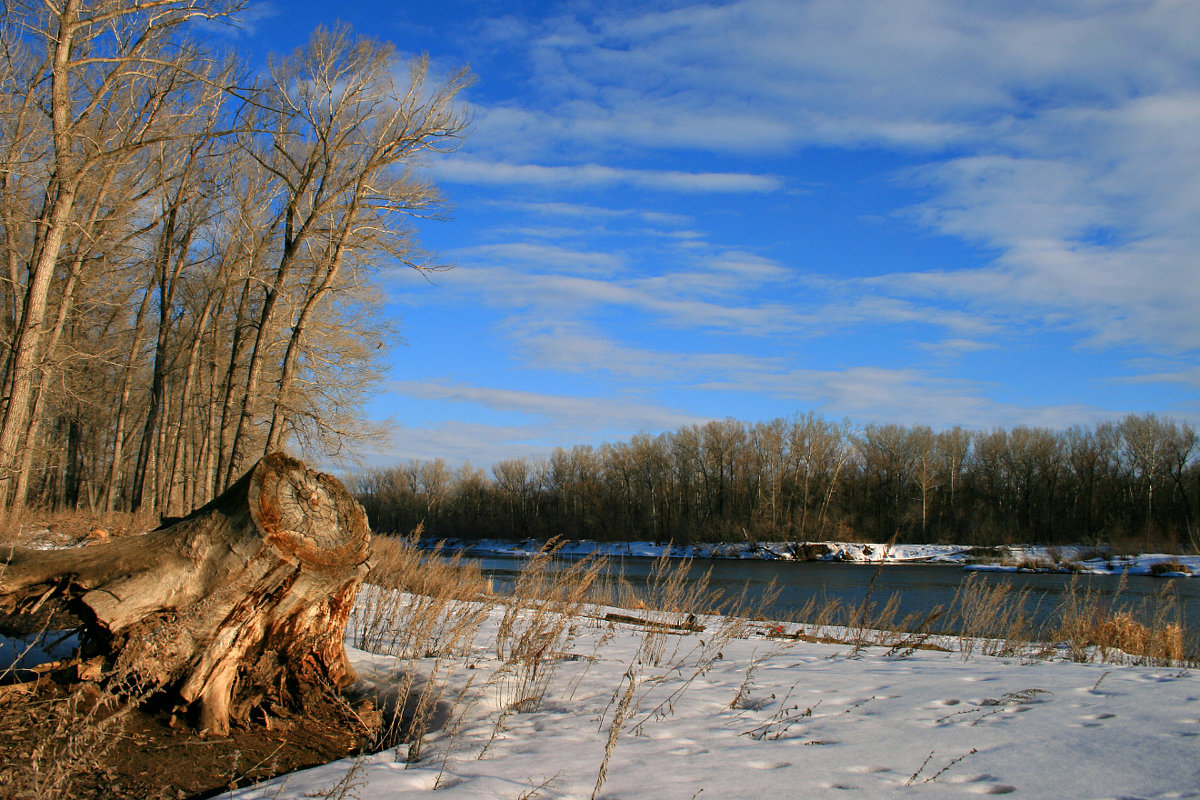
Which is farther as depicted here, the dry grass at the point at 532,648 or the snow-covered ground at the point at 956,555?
the snow-covered ground at the point at 956,555

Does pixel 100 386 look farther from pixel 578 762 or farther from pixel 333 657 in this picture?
pixel 578 762

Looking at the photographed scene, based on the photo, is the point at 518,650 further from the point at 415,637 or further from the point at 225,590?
the point at 225,590

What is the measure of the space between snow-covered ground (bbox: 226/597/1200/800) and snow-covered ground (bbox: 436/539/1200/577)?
33.8m

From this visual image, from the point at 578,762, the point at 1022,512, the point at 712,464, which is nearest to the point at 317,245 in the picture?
the point at 578,762

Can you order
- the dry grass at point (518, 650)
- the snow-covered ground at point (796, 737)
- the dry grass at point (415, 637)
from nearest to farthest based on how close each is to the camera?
the snow-covered ground at point (796, 737)
the dry grass at point (518, 650)
the dry grass at point (415, 637)

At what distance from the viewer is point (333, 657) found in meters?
4.48

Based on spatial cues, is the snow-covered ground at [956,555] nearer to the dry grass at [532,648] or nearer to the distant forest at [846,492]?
the distant forest at [846,492]

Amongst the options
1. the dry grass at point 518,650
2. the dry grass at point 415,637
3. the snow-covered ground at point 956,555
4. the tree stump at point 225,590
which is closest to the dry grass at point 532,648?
the dry grass at point 518,650

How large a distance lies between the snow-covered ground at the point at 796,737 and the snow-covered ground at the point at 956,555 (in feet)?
111

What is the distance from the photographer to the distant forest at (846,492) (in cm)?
5300

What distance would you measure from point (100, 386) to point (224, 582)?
1029 inches

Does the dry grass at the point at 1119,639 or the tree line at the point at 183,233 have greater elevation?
the tree line at the point at 183,233

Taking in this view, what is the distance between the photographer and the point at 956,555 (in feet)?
154

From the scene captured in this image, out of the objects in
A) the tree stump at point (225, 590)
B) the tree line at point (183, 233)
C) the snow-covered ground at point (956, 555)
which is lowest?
the snow-covered ground at point (956, 555)
